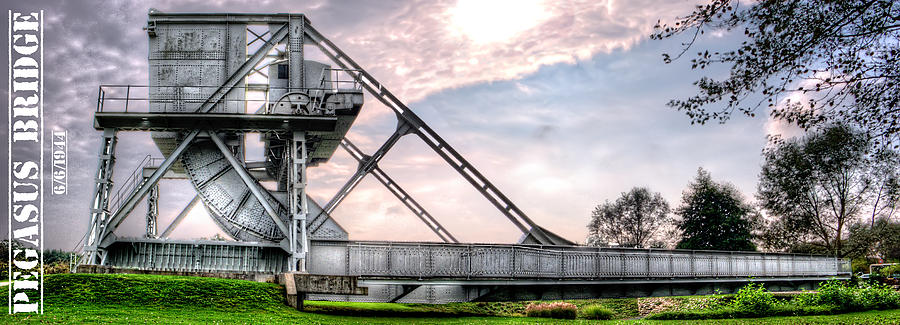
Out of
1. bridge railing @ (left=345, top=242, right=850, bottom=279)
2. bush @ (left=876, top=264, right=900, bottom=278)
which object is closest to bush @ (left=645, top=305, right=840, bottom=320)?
bridge railing @ (left=345, top=242, right=850, bottom=279)

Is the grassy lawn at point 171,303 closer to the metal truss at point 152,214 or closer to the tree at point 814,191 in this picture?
the metal truss at point 152,214

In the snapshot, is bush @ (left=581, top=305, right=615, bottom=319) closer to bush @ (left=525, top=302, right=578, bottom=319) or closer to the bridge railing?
bush @ (left=525, top=302, right=578, bottom=319)

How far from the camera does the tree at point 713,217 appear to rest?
56.8 m

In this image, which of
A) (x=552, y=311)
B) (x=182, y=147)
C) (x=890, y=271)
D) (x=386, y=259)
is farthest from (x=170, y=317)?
(x=890, y=271)

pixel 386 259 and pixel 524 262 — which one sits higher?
pixel 386 259

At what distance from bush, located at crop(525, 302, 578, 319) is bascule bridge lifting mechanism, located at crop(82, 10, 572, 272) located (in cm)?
697

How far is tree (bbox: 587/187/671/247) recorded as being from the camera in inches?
2527

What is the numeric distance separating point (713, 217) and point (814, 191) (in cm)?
804

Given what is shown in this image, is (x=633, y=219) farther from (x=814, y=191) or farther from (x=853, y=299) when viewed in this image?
(x=853, y=299)

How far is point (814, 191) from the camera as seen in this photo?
53.8 meters

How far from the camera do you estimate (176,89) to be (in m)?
28.1

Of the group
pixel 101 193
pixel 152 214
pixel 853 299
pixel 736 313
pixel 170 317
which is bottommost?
pixel 736 313

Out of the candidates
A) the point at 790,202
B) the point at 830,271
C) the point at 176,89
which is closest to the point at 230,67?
the point at 176,89

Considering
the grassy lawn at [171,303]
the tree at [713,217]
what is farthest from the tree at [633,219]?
the grassy lawn at [171,303]
